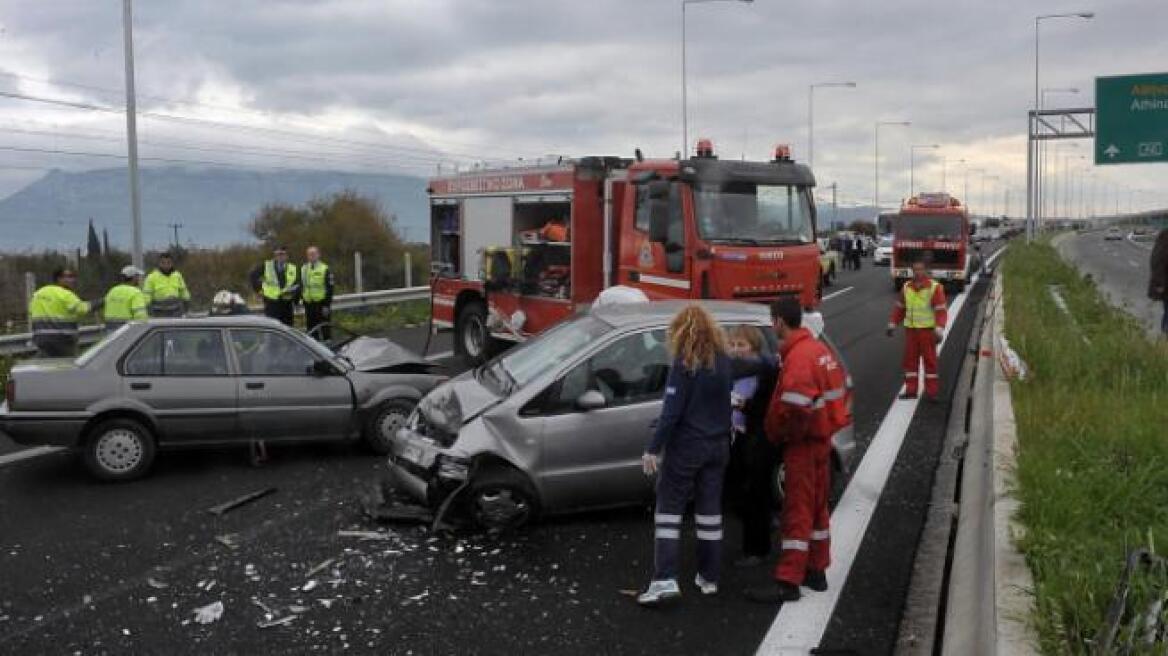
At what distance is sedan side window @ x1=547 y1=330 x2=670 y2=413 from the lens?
6305 millimetres

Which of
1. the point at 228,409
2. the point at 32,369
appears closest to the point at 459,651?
the point at 228,409

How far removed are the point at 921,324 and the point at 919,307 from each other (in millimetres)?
201

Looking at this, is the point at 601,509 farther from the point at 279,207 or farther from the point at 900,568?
the point at 279,207

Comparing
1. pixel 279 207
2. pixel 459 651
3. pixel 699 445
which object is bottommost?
pixel 459 651

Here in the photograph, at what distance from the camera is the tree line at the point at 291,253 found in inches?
1351

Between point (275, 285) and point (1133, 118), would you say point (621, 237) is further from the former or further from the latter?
point (1133, 118)

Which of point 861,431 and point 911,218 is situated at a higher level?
point 911,218

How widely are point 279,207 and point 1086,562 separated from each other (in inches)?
2044

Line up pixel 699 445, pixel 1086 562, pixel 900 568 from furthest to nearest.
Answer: pixel 900 568
pixel 699 445
pixel 1086 562

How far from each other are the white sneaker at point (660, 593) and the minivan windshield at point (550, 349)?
1769 mm

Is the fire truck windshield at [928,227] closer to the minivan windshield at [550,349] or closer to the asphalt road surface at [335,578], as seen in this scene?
the asphalt road surface at [335,578]

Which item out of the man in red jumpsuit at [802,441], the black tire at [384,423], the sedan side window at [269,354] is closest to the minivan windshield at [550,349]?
the black tire at [384,423]

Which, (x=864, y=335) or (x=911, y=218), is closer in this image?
(x=864, y=335)

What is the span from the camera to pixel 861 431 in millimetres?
9469
